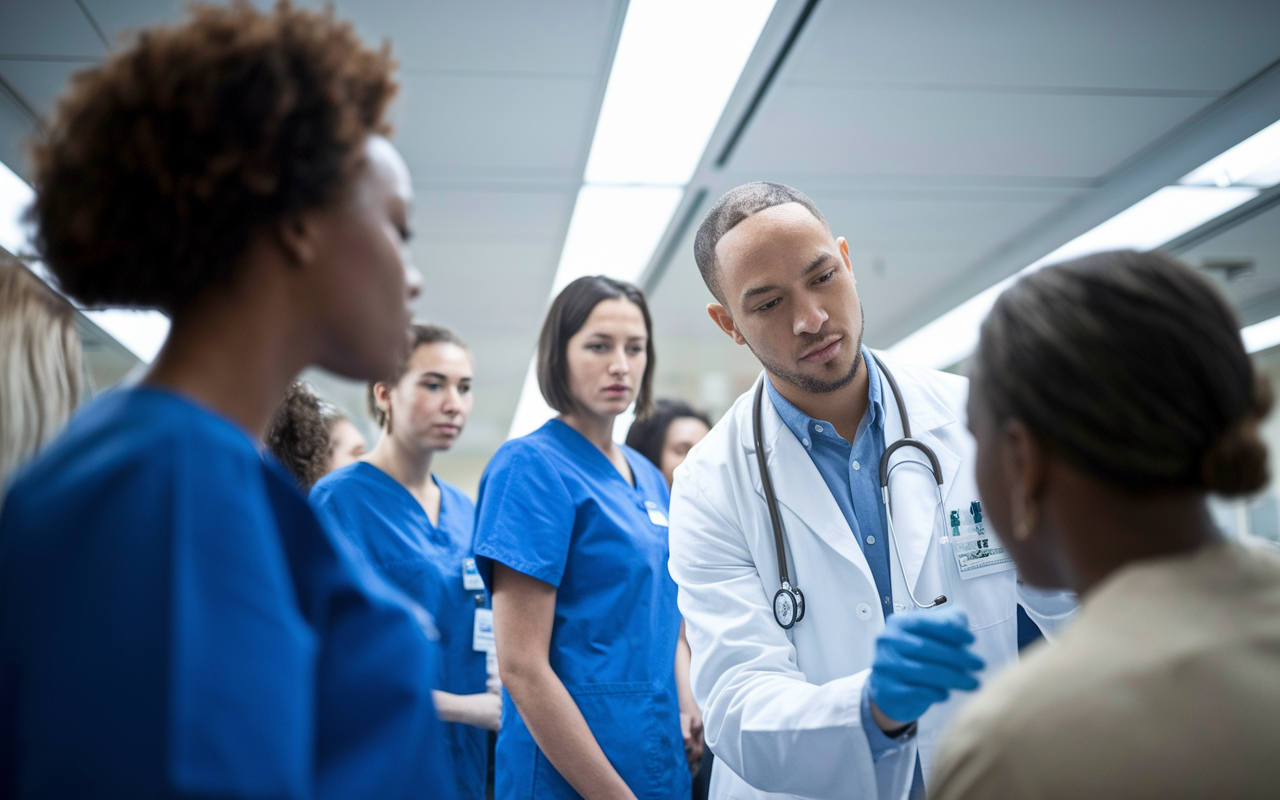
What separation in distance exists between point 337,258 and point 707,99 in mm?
2110

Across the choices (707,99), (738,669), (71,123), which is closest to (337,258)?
(71,123)

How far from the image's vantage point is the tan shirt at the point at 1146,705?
1.79 feet

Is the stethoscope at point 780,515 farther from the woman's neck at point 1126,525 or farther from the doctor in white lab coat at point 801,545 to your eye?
the woman's neck at point 1126,525

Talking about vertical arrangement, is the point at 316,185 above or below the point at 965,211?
below

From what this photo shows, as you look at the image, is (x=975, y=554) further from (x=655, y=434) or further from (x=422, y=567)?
(x=655, y=434)

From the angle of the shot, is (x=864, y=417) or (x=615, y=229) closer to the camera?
(x=864, y=417)

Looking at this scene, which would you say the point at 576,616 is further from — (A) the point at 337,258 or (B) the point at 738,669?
(A) the point at 337,258

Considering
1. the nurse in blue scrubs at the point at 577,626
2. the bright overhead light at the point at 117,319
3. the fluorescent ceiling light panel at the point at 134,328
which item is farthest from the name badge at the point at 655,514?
the fluorescent ceiling light panel at the point at 134,328

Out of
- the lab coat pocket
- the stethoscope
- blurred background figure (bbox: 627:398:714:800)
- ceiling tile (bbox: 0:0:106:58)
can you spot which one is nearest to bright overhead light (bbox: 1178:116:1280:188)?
blurred background figure (bbox: 627:398:714:800)

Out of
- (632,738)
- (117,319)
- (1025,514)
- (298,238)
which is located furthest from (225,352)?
(117,319)

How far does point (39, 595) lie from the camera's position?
485 millimetres

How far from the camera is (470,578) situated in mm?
2082

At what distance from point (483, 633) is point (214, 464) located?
1599mm

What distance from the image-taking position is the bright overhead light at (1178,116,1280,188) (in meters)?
2.79
